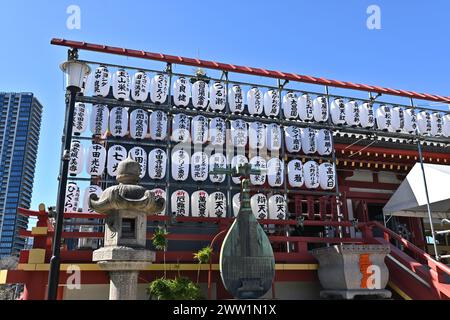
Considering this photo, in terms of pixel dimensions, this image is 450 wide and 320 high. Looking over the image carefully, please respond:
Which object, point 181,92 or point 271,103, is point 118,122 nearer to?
point 181,92

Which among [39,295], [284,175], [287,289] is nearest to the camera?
[39,295]

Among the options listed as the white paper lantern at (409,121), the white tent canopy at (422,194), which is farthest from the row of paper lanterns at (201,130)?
the white paper lantern at (409,121)

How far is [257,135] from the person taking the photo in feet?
43.6

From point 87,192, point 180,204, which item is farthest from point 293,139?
point 87,192

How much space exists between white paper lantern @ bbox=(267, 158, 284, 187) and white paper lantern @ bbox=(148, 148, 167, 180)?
3772 mm

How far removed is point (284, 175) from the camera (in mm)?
13273

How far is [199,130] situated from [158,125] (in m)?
1.43

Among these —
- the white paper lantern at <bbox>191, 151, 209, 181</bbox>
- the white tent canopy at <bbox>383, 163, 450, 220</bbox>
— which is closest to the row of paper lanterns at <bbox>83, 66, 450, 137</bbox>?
the white paper lantern at <bbox>191, 151, 209, 181</bbox>

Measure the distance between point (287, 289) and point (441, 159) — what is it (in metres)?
10.5

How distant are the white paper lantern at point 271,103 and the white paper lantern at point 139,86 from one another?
14.8ft

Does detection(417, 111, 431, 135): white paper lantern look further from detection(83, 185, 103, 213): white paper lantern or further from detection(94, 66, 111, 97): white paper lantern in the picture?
detection(83, 185, 103, 213): white paper lantern

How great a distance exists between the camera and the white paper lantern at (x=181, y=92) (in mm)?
12906
